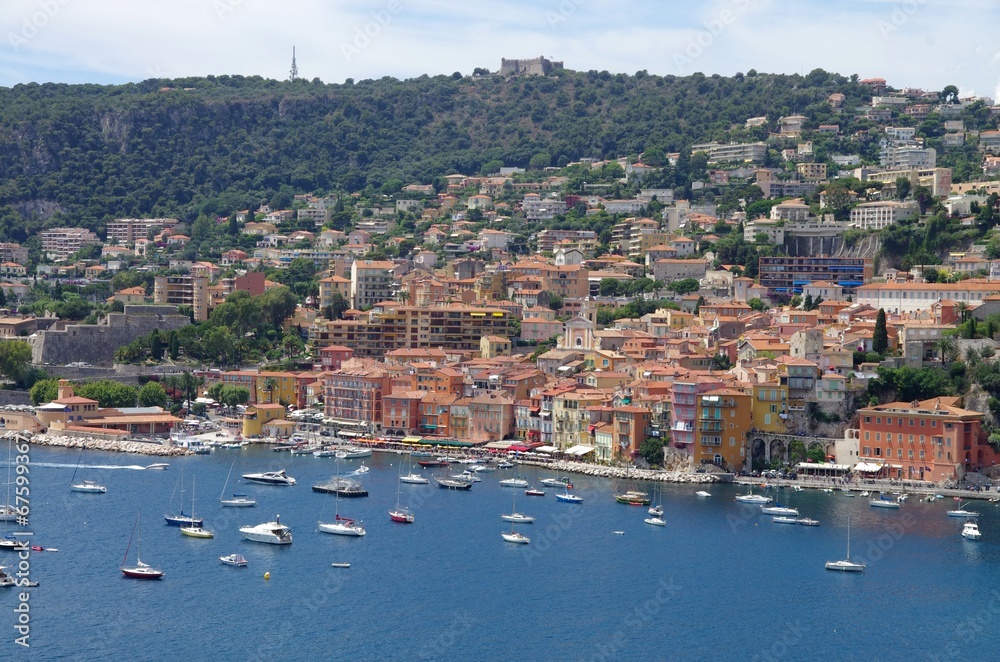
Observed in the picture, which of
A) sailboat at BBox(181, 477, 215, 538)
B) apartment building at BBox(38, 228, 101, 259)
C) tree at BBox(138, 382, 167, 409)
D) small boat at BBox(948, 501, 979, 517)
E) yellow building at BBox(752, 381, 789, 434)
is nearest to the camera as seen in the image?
sailboat at BBox(181, 477, 215, 538)

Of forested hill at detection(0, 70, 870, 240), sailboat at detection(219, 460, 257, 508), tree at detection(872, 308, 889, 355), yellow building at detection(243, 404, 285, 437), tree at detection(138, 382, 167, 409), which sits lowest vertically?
sailboat at detection(219, 460, 257, 508)

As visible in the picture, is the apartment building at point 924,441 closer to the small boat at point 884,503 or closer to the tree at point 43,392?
the small boat at point 884,503

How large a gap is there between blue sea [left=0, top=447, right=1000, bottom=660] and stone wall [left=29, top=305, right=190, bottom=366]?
74.5 feet

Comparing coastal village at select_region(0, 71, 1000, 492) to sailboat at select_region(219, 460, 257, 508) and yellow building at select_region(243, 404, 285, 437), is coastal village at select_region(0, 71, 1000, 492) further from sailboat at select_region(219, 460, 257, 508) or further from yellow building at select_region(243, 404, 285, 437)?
sailboat at select_region(219, 460, 257, 508)

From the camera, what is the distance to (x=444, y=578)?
1346 inches

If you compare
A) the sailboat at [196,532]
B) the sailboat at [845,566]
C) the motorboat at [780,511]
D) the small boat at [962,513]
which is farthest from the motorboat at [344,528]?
the small boat at [962,513]

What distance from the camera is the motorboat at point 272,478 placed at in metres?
46.0

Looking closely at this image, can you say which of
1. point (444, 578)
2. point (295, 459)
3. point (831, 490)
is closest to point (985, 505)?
point (831, 490)

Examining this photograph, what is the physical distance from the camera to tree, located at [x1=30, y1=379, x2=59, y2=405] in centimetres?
5956

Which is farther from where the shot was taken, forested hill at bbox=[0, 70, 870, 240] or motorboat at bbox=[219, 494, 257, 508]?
forested hill at bbox=[0, 70, 870, 240]

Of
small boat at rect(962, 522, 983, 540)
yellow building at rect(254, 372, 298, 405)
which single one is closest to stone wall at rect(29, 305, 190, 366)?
yellow building at rect(254, 372, 298, 405)

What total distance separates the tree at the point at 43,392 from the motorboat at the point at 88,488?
15940 millimetres

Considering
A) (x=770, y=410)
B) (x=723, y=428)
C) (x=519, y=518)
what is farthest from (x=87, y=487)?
(x=770, y=410)

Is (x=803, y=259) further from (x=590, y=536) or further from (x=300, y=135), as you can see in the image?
(x=300, y=135)
